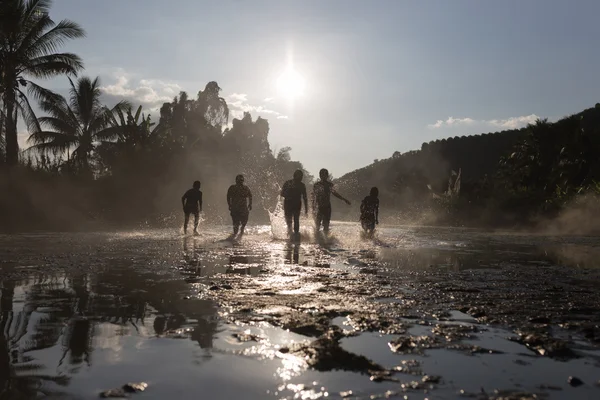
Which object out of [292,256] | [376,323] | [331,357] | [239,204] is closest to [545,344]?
[376,323]

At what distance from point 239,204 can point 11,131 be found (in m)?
14.8

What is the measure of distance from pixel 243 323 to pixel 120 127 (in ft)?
100

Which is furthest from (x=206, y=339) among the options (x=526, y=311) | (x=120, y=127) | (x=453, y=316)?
(x=120, y=127)

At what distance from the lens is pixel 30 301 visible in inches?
200

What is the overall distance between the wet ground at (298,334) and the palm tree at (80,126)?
28.4 metres

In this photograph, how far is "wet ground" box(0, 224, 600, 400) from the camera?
9.18 ft

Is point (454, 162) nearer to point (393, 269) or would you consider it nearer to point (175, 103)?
point (175, 103)

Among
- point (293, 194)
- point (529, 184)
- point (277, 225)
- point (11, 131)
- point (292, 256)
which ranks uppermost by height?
point (11, 131)

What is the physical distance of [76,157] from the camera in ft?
118

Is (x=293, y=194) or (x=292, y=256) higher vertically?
(x=293, y=194)

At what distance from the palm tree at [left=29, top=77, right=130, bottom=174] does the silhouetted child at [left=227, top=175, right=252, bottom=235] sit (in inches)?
742

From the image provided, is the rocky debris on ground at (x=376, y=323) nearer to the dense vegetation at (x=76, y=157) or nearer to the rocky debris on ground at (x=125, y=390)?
the rocky debris on ground at (x=125, y=390)

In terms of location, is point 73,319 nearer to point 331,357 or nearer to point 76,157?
point 331,357

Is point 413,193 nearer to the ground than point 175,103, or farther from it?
nearer to the ground
